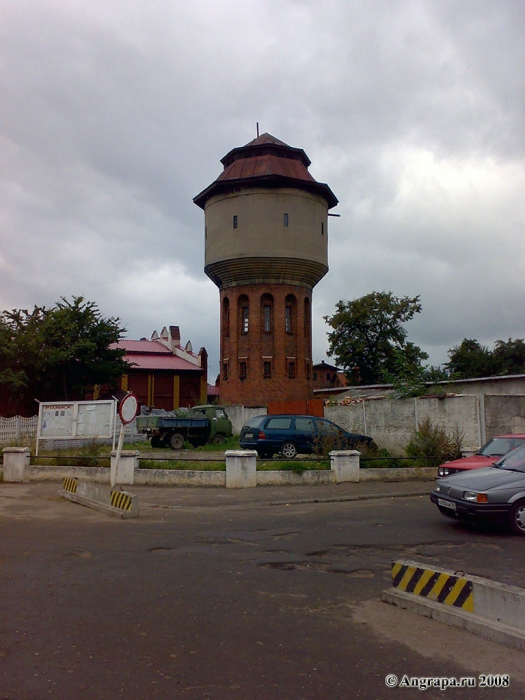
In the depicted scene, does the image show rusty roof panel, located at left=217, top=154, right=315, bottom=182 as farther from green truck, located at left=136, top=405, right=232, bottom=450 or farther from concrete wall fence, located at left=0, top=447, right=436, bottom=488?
concrete wall fence, located at left=0, top=447, right=436, bottom=488

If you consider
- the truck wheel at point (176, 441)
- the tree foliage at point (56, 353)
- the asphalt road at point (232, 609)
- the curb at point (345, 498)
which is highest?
the tree foliage at point (56, 353)

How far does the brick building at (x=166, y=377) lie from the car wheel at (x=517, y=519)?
147ft

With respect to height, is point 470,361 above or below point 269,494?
above

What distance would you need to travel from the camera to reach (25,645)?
499 centimetres

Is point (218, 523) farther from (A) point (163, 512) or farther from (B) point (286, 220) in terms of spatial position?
(B) point (286, 220)

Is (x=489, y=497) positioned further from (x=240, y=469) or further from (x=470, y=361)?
(x=470, y=361)

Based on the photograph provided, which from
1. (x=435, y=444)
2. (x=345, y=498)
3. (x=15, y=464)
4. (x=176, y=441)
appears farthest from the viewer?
(x=176, y=441)

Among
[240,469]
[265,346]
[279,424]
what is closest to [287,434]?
[279,424]

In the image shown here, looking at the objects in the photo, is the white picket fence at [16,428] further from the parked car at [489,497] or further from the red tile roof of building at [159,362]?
the red tile roof of building at [159,362]

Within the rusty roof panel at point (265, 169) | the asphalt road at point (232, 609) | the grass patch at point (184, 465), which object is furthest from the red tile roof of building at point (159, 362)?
the asphalt road at point (232, 609)

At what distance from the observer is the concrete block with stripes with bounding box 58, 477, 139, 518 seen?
11734mm

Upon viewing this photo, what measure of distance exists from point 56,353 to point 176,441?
48.7 ft

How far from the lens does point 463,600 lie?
217 inches

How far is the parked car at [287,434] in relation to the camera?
781 inches
